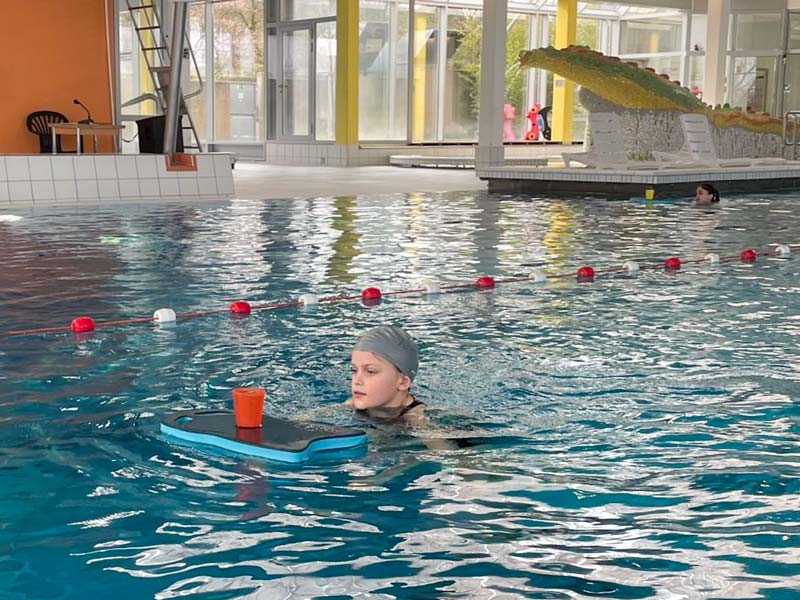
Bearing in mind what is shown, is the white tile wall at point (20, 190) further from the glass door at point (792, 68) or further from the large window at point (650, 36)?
the large window at point (650, 36)

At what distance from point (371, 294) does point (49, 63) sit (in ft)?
30.8

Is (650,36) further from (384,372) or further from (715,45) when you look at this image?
(384,372)

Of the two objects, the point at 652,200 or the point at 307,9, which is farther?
the point at 307,9

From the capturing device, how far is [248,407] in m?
3.51

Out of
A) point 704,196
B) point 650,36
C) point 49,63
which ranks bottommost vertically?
point 704,196

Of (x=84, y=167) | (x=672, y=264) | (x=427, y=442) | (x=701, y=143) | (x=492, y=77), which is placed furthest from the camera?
(x=492, y=77)

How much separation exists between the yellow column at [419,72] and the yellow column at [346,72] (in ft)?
10.5

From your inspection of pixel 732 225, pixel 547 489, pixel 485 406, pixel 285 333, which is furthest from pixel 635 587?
pixel 732 225

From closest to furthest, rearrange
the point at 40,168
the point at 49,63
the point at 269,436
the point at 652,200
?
the point at 269,436, the point at 40,168, the point at 49,63, the point at 652,200

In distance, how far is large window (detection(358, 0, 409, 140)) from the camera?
26.1 meters

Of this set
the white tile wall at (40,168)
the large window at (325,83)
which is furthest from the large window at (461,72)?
the white tile wall at (40,168)

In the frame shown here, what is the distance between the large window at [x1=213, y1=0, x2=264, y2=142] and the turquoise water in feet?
63.7

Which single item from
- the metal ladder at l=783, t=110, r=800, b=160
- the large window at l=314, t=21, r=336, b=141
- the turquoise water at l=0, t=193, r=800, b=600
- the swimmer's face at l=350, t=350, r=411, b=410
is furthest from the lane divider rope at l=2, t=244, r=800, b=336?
the large window at l=314, t=21, r=336, b=141

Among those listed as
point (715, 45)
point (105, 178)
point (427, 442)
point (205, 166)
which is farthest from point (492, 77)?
point (427, 442)
